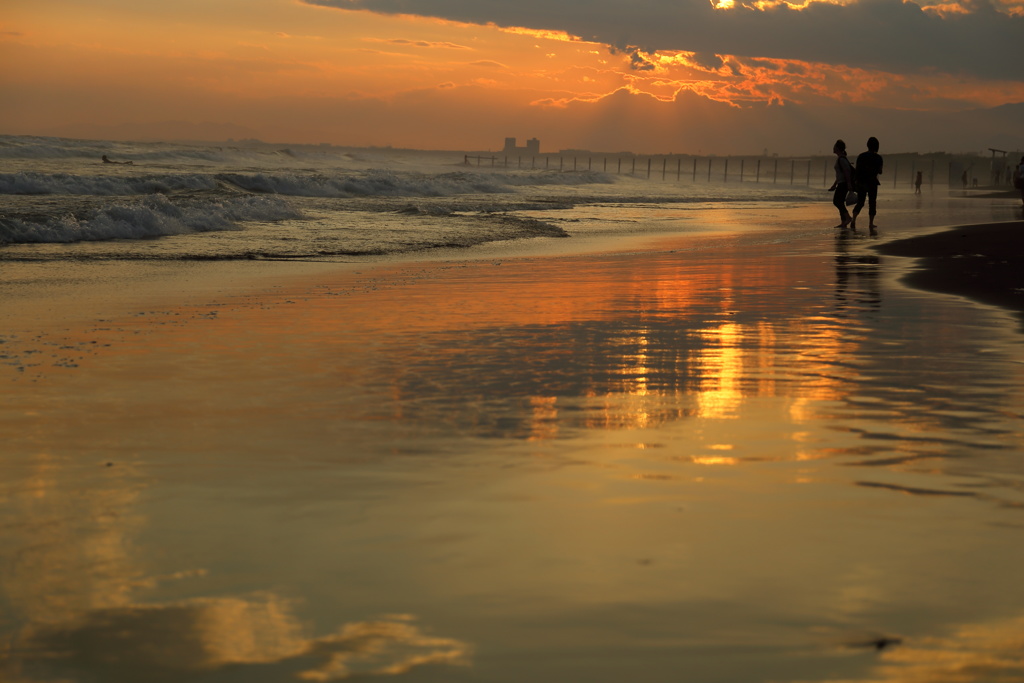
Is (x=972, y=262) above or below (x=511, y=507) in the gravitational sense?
above

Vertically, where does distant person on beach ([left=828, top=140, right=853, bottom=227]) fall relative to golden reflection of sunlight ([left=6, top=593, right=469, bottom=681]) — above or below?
above

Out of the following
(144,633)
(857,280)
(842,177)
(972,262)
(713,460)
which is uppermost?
(842,177)

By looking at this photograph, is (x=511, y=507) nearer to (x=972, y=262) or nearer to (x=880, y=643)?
(x=880, y=643)

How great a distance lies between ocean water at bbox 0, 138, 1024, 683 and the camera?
2471 mm

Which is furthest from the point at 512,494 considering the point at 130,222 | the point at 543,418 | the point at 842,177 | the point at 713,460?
the point at 842,177

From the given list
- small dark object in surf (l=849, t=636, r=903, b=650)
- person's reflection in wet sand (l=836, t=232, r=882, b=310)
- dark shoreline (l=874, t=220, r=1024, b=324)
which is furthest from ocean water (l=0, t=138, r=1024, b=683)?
dark shoreline (l=874, t=220, r=1024, b=324)

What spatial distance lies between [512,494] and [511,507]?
5.8 inches

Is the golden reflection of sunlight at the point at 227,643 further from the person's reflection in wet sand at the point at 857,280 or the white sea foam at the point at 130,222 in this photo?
the white sea foam at the point at 130,222

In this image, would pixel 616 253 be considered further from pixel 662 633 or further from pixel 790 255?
pixel 662 633

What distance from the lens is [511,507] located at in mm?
3494

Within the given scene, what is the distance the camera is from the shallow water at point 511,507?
8.08 ft

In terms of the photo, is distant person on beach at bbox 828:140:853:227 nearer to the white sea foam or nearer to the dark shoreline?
the dark shoreline

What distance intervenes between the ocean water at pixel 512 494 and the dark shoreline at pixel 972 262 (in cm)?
145

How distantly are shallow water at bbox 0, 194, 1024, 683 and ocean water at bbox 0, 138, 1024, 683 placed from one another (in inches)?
0.5
